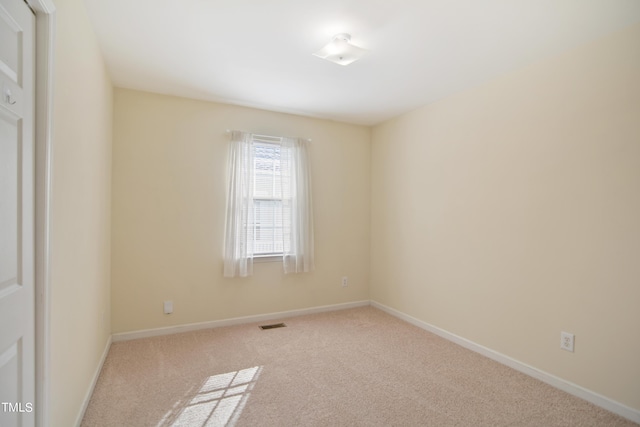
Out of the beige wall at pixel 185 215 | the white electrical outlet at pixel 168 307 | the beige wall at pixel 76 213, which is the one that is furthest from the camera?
the white electrical outlet at pixel 168 307

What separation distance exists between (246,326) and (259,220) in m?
1.19

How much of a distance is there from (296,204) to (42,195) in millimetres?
2751

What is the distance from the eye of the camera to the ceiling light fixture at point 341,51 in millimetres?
2260

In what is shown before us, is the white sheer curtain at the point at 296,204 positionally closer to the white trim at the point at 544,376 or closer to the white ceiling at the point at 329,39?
the white ceiling at the point at 329,39

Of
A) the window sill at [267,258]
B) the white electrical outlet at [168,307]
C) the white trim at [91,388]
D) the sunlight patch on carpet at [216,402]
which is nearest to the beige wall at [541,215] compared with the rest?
the window sill at [267,258]

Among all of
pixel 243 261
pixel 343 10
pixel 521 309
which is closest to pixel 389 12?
pixel 343 10

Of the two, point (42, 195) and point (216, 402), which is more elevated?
point (42, 195)

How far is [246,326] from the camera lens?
3.63 meters

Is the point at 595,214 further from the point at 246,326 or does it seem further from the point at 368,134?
the point at 246,326

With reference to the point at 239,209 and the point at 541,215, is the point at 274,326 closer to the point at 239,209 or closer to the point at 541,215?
the point at 239,209

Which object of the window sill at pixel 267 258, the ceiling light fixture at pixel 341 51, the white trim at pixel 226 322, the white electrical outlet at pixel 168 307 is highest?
the ceiling light fixture at pixel 341 51

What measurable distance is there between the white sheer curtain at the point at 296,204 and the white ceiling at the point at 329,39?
0.78 meters

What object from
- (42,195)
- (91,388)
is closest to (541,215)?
(42,195)

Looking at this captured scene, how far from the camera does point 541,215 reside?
2529mm
